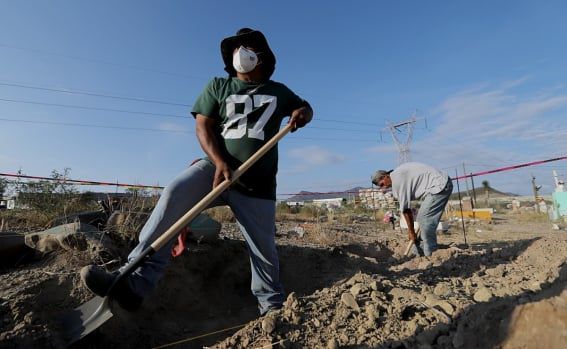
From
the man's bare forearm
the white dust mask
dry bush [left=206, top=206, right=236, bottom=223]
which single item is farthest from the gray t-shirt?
dry bush [left=206, top=206, right=236, bottom=223]

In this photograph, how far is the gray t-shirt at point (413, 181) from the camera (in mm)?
4855

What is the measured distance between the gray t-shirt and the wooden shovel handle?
9.48ft

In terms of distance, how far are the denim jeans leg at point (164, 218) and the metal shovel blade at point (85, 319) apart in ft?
0.66

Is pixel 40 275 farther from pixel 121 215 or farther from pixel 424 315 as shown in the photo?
pixel 424 315

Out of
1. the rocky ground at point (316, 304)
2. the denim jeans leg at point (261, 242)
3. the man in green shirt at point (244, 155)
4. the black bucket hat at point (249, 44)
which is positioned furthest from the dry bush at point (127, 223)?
the black bucket hat at point (249, 44)

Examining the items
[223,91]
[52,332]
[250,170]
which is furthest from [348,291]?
[52,332]

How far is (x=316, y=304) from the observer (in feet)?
7.06

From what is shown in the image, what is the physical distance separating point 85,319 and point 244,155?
4.52 ft

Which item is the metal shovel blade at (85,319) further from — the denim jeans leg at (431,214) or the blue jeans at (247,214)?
the denim jeans leg at (431,214)

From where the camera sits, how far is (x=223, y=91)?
8.37ft

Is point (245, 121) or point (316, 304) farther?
point (245, 121)

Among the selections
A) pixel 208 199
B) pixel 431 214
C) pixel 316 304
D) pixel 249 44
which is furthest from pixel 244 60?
pixel 431 214

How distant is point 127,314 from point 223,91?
5.78ft

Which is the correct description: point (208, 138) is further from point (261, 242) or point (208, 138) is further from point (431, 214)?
point (431, 214)
